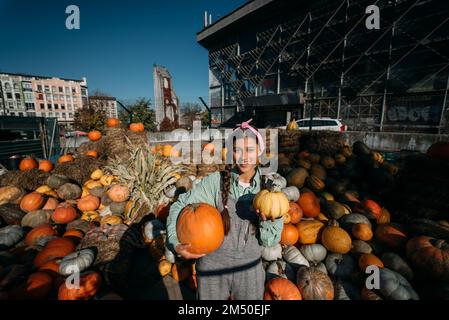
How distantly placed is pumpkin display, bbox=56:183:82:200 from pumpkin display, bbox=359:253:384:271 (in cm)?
581

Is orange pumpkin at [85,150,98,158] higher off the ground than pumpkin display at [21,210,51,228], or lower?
higher

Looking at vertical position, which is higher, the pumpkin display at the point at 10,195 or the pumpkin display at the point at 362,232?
the pumpkin display at the point at 10,195

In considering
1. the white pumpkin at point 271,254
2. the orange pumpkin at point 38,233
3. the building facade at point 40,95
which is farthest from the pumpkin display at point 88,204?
the building facade at point 40,95

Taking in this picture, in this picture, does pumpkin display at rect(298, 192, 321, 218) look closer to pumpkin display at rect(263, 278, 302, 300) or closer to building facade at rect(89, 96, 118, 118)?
pumpkin display at rect(263, 278, 302, 300)

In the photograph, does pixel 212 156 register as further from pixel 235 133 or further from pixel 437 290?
pixel 437 290

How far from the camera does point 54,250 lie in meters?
2.94

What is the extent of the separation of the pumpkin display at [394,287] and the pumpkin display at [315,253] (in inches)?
28.3

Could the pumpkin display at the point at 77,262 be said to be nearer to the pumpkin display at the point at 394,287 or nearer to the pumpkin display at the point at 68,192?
the pumpkin display at the point at 68,192

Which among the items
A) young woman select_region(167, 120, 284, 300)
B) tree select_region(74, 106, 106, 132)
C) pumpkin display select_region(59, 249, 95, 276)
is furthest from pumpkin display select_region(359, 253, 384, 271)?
tree select_region(74, 106, 106, 132)

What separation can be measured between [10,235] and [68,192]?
4.27 ft

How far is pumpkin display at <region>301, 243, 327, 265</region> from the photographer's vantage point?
9.97ft

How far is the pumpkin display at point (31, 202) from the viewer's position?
4113 millimetres

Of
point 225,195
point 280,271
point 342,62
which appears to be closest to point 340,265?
point 280,271
